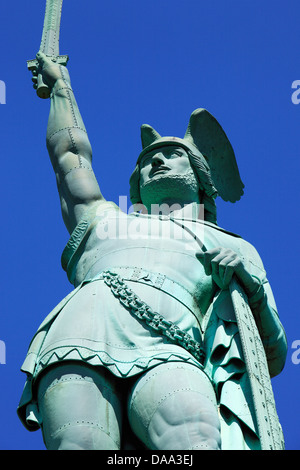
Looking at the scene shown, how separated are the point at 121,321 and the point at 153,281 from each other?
613mm

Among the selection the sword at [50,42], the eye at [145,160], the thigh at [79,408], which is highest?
the sword at [50,42]

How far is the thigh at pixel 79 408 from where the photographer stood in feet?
28.2

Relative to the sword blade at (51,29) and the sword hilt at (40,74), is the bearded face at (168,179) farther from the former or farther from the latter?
the sword blade at (51,29)

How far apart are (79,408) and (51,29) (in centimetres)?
645

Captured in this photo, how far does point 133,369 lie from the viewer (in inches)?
352

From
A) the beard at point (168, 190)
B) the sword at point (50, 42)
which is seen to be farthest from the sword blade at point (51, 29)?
the beard at point (168, 190)

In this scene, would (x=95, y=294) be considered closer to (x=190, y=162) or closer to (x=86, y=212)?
(x=86, y=212)

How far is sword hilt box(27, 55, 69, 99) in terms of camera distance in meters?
12.9

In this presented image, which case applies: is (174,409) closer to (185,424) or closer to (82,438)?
(185,424)

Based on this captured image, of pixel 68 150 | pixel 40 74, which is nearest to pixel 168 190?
pixel 68 150

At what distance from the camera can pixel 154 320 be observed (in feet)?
30.9

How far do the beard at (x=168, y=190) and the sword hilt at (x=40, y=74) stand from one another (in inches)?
84.3

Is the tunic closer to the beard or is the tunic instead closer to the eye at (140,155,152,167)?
the beard
